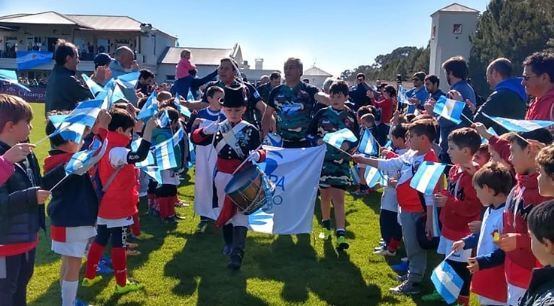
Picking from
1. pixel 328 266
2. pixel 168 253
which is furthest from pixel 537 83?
pixel 168 253

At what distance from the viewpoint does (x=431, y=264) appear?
248 inches

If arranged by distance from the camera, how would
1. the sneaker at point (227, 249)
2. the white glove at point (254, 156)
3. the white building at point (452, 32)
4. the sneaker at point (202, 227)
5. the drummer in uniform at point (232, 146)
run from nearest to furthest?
the white glove at point (254, 156), the drummer in uniform at point (232, 146), the sneaker at point (227, 249), the sneaker at point (202, 227), the white building at point (452, 32)

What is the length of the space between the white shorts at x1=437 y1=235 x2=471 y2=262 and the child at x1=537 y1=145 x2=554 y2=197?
1.72 metres

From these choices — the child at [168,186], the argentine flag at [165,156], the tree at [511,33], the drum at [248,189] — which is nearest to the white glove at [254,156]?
the drum at [248,189]

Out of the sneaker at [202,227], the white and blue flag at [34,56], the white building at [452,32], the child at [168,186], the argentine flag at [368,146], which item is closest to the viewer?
the argentine flag at [368,146]

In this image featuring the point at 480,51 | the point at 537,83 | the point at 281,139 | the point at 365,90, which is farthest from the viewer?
the point at 480,51

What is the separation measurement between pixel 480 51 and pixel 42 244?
46.6m

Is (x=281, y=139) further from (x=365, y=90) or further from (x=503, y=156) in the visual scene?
(x=365, y=90)

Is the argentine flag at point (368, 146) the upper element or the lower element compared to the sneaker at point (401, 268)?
upper

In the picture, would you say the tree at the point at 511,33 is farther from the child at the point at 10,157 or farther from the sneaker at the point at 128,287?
the child at the point at 10,157

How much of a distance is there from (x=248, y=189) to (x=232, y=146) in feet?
2.28

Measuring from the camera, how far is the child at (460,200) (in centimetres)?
438

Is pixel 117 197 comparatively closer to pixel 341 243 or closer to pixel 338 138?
pixel 338 138

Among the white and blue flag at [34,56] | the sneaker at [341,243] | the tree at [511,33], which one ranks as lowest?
the sneaker at [341,243]
